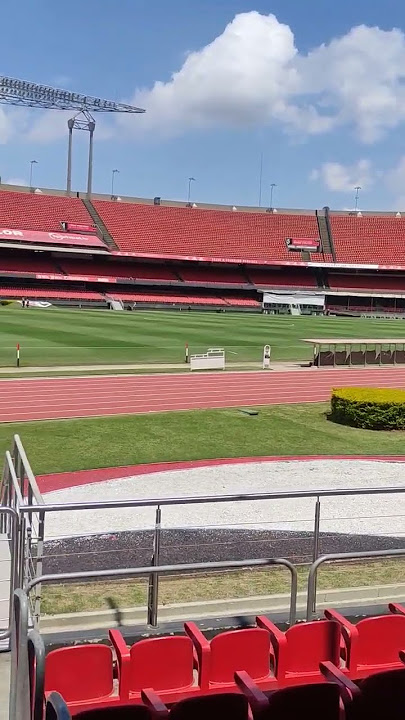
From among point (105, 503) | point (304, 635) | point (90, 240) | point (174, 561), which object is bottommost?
point (174, 561)

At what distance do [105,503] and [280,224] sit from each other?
3745 inches

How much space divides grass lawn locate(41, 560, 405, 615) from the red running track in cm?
1153

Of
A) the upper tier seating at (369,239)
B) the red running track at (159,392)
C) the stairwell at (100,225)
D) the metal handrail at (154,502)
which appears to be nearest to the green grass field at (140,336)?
the red running track at (159,392)

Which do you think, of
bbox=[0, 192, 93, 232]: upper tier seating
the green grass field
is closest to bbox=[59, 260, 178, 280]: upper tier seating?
bbox=[0, 192, 93, 232]: upper tier seating

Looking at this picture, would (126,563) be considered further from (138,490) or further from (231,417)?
(231,417)

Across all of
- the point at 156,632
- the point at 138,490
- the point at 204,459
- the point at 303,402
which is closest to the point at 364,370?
the point at 303,402

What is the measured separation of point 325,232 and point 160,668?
320 feet

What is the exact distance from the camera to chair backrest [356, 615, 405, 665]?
5.41 meters

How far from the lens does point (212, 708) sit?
362 cm

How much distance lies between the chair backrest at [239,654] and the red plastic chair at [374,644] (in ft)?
2.40

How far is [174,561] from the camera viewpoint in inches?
344

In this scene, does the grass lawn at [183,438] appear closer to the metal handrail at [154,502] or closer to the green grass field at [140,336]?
the metal handrail at [154,502]

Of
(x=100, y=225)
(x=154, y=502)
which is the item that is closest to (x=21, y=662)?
(x=154, y=502)

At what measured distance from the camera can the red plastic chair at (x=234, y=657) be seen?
4969 mm
